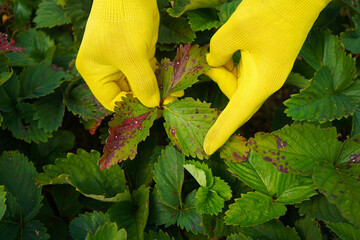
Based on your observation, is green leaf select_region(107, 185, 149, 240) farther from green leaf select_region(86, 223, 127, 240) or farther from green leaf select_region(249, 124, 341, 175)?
green leaf select_region(249, 124, 341, 175)

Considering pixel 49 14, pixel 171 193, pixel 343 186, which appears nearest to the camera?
pixel 343 186

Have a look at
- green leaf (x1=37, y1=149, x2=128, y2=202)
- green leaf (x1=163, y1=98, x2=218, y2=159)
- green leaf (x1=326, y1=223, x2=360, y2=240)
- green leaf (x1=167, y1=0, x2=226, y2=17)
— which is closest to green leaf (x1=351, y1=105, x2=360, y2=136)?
green leaf (x1=326, y1=223, x2=360, y2=240)

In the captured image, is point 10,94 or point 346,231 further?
point 10,94

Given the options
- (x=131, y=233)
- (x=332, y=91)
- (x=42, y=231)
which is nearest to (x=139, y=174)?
(x=131, y=233)

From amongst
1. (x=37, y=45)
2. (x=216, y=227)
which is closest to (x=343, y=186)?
(x=216, y=227)

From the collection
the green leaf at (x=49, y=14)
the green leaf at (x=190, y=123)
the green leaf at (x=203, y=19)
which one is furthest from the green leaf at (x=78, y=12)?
the green leaf at (x=190, y=123)

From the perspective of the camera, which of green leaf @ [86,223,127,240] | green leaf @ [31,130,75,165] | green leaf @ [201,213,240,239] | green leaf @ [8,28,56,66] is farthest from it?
green leaf @ [8,28,56,66]

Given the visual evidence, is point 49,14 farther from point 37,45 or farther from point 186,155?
point 186,155
